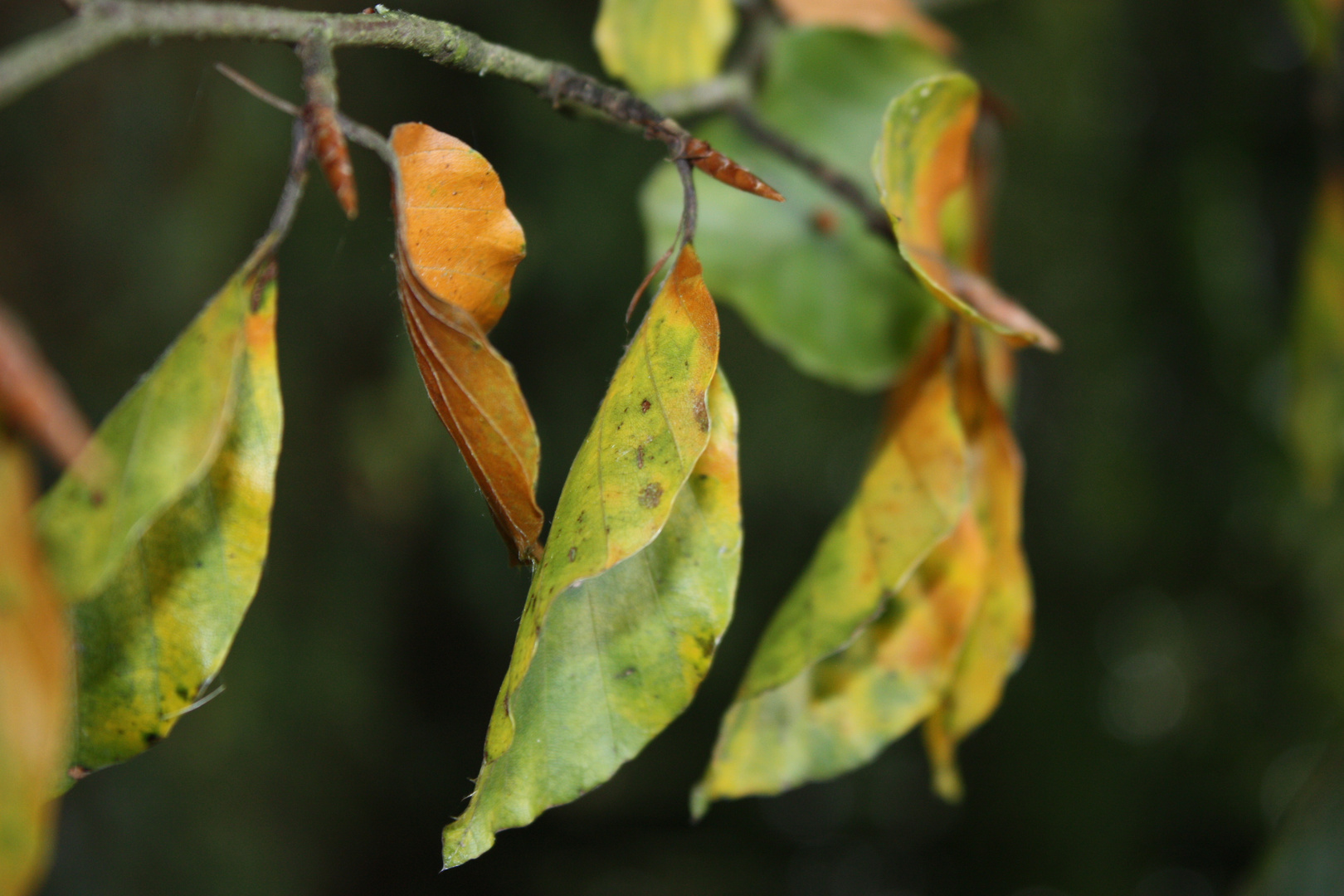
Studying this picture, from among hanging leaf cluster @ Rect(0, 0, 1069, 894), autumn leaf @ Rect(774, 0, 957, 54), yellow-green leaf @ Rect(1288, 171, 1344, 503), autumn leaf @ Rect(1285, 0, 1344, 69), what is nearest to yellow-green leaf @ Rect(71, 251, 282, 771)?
hanging leaf cluster @ Rect(0, 0, 1069, 894)

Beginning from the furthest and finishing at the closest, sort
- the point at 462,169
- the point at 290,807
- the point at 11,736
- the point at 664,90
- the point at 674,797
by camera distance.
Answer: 1. the point at 674,797
2. the point at 290,807
3. the point at 664,90
4. the point at 462,169
5. the point at 11,736

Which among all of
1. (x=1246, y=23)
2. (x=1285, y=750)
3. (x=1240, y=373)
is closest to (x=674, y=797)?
(x=1285, y=750)

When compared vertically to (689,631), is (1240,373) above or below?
below

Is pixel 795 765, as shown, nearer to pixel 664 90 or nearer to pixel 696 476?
pixel 696 476

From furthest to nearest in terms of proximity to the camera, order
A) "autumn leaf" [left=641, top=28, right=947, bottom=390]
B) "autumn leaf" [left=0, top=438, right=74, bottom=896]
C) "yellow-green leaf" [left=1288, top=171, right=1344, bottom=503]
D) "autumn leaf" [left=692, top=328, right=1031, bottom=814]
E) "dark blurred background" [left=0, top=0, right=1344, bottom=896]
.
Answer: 1. "dark blurred background" [left=0, top=0, right=1344, bottom=896]
2. "yellow-green leaf" [left=1288, top=171, right=1344, bottom=503]
3. "autumn leaf" [left=641, top=28, right=947, bottom=390]
4. "autumn leaf" [left=692, top=328, right=1031, bottom=814]
5. "autumn leaf" [left=0, top=438, right=74, bottom=896]

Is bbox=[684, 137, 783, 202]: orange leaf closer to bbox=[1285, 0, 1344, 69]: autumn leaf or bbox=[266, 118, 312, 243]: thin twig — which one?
bbox=[266, 118, 312, 243]: thin twig
